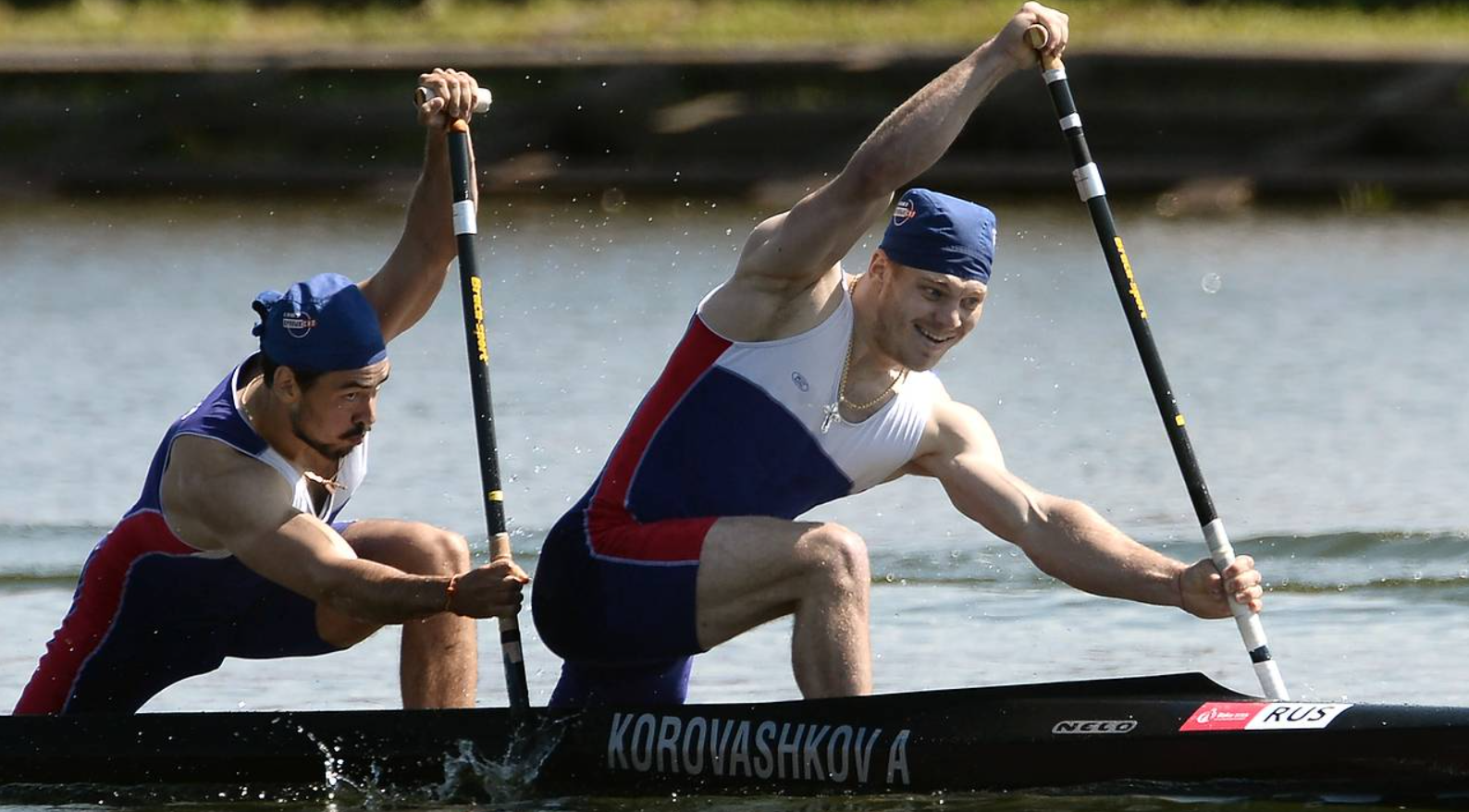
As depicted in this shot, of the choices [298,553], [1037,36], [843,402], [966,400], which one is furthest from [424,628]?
[966,400]

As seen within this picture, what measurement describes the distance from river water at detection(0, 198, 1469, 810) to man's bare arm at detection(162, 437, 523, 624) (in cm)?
62

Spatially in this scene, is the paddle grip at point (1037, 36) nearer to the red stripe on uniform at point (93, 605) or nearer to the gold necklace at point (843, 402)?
the gold necklace at point (843, 402)

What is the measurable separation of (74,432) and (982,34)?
49.8 feet

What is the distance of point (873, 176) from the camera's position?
551cm

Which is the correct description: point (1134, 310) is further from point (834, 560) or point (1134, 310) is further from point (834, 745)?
point (834, 745)

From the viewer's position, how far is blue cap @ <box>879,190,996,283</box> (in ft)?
18.7

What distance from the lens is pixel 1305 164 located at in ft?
68.1

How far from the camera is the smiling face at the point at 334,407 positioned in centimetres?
577

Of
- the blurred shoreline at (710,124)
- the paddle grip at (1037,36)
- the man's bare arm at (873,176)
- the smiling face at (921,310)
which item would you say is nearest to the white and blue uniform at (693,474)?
the smiling face at (921,310)

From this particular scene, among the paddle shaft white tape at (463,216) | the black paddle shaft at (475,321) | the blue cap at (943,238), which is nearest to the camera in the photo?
the blue cap at (943,238)

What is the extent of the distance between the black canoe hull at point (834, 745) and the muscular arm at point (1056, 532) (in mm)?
286

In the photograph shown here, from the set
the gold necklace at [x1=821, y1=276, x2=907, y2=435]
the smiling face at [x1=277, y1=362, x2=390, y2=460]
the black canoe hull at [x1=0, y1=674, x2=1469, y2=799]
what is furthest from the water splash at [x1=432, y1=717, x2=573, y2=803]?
the gold necklace at [x1=821, y1=276, x2=907, y2=435]

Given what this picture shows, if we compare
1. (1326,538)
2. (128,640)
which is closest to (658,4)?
(1326,538)

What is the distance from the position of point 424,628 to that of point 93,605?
0.81m
